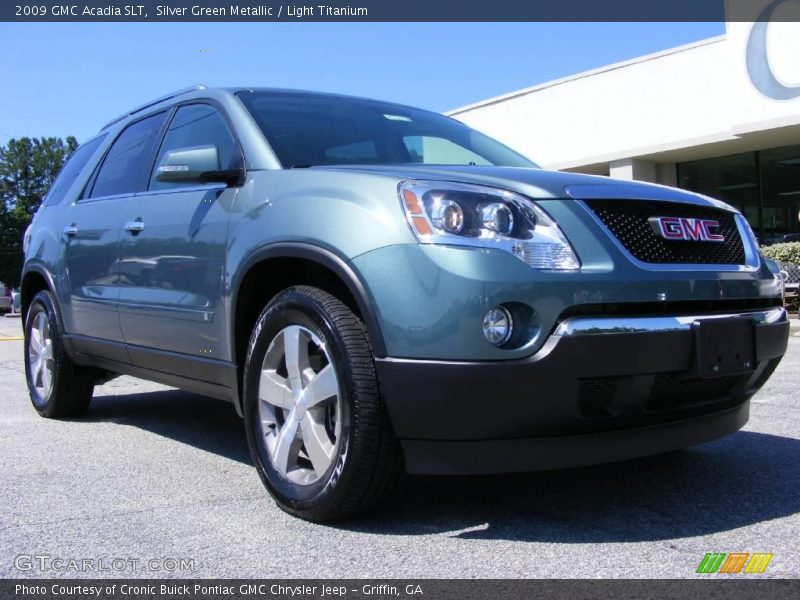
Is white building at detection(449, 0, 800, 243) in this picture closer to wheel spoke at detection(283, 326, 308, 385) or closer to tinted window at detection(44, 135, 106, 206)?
tinted window at detection(44, 135, 106, 206)

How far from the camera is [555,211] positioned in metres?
2.68

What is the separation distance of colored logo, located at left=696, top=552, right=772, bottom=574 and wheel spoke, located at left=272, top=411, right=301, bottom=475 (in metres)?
1.42

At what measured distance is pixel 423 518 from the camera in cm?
293

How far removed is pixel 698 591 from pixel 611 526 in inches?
22.5

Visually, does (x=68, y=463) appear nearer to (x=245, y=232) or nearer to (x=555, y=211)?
(x=245, y=232)

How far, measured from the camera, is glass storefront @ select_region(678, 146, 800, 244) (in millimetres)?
17047

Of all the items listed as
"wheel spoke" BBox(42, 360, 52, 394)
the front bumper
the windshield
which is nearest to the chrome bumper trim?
the front bumper

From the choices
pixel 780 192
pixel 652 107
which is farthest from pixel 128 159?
pixel 780 192

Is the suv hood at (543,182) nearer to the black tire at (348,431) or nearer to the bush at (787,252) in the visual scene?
Answer: the black tire at (348,431)

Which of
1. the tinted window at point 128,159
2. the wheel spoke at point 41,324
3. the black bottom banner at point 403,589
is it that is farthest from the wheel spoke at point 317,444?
the wheel spoke at point 41,324

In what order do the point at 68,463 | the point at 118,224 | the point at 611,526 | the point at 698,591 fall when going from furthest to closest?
the point at 118,224 < the point at 68,463 < the point at 611,526 < the point at 698,591

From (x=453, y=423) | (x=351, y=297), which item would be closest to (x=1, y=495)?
(x=351, y=297)

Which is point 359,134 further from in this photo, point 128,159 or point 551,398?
point 551,398

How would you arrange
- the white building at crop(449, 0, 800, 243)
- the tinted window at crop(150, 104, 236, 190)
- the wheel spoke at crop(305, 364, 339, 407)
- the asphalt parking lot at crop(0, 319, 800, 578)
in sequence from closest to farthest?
the asphalt parking lot at crop(0, 319, 800, 578), the wheel spoke at crop(305, 364, 339, 407), the tinted window at crop(150, 104, 236, 190), the white building at crop(449, 0, 800, 243)
